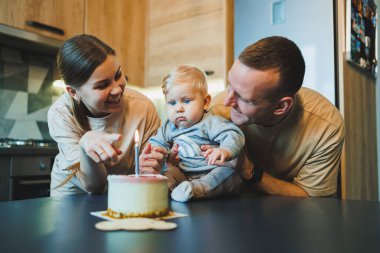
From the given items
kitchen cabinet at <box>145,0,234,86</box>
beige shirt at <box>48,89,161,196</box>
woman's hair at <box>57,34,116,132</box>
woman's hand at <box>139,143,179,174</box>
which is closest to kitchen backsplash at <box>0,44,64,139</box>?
kitchen cabinet at <box>145,0,234,86</box>

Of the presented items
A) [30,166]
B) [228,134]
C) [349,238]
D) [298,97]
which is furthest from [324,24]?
[349,238]

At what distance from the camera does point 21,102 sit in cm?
264

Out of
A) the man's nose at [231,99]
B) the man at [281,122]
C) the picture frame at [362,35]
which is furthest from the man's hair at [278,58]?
the picture frame at [362,35]

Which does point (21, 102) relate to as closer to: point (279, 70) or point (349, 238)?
point (279, 70)

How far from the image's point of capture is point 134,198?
26.4 inches

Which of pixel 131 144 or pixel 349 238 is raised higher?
pixel 131 144

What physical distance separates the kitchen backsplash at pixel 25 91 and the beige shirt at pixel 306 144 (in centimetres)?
191

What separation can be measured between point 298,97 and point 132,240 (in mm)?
1009

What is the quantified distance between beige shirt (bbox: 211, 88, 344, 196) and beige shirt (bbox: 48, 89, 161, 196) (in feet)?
1.36

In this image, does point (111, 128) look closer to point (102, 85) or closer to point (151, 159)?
point (102, 85)

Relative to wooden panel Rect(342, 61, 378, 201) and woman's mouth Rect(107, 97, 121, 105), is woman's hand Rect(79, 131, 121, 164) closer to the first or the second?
woman's mouth Rect(107, 97, 121, 105)

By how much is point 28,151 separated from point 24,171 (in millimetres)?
114

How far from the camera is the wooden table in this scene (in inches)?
19.3

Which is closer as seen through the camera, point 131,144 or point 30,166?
point 131,144
